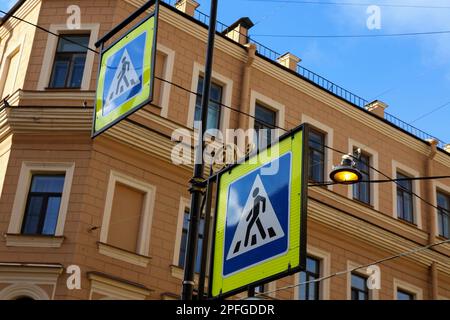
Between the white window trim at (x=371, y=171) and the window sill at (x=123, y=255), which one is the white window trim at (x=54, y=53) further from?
the white window trim at (x=371, y=171)

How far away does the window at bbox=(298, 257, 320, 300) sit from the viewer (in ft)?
64.0

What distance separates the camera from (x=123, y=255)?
53.0ft

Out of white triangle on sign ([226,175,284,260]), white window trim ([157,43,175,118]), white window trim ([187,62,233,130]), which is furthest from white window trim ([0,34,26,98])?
white triangle on sign ([226,175,284,260])

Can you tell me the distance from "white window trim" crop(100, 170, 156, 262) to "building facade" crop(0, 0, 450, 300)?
0.03 meters

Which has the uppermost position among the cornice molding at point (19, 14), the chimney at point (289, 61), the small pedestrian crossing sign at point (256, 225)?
the chimney at point (289, 61)

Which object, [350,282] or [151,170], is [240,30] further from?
[350,282]

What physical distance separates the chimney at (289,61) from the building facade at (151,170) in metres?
0.05

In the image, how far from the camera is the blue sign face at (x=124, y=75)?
26.0ft

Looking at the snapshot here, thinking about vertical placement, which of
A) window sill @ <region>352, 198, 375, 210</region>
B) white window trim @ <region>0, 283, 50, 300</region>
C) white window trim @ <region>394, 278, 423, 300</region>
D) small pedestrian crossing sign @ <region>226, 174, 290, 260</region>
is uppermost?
window sill @ <region>352, 198, 375, 210</region>

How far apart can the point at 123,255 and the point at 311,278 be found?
5.97 m

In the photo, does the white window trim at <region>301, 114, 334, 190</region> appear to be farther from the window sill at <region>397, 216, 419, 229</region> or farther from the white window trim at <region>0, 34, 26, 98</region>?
the white window trim at <region>0, 34, 26, 98</region>

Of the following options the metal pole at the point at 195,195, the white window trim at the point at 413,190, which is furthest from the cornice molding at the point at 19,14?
the white window trim at the point at 413,190

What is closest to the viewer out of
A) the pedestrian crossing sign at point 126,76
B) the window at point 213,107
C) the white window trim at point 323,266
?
the pedestrian crossing sign at point 126,76
